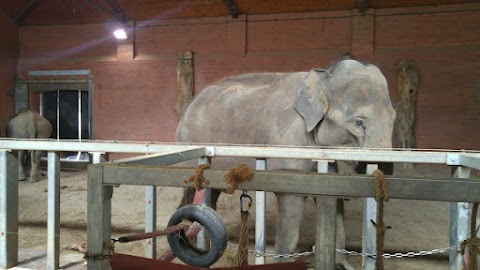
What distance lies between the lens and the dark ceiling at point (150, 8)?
10844mm

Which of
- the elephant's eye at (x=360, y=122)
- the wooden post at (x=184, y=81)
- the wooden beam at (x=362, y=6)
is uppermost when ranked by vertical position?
the wooden beam at (x=362, y=6)

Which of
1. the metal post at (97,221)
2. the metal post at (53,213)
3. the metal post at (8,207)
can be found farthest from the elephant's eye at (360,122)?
the metal post at (8,207)

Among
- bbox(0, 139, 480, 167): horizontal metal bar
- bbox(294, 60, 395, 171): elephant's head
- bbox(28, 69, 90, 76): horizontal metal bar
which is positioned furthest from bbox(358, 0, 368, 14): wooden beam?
bbox(28, 69, 90, 76): horizontal metal bar

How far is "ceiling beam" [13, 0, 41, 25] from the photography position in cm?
1312

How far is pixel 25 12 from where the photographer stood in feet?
43.9

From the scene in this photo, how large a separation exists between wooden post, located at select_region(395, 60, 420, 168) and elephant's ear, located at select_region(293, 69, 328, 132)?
736 centimetres

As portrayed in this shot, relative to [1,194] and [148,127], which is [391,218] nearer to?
[1,194]

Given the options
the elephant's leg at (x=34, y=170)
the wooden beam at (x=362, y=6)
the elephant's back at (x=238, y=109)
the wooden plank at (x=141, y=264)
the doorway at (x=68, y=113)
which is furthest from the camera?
the doorway at (x=68, y=113)

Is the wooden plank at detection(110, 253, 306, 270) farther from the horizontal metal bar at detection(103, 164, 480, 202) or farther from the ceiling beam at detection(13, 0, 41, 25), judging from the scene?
the ceiling beam at detection(13, 0, 41, 25)

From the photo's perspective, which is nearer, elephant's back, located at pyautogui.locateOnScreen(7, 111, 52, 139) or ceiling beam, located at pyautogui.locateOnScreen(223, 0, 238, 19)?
elephant's back, located at pyautogui.locateOnScreen(7, 111, 52, 139)

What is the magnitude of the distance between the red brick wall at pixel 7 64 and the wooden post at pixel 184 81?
636 centimetres

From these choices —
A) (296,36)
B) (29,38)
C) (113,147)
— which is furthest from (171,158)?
(29,38)

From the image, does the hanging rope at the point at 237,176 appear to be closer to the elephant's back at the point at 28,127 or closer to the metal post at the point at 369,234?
the metal post at the point at 369,234

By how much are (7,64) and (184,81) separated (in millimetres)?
6581
